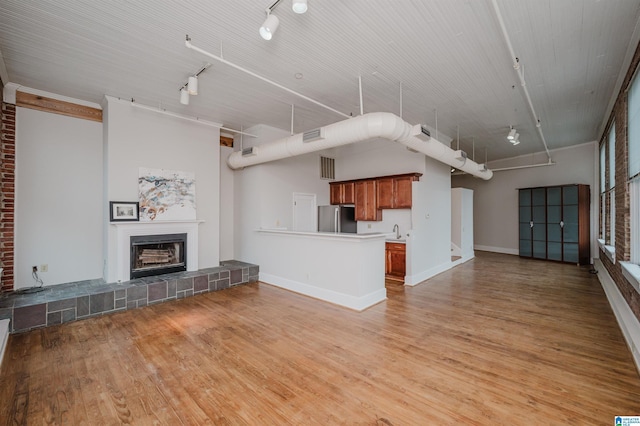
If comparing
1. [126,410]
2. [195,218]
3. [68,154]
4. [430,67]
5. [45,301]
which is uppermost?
[430,67]

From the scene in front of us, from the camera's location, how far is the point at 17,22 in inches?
108

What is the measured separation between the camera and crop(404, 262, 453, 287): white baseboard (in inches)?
221

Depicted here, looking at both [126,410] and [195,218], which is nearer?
[126,410]

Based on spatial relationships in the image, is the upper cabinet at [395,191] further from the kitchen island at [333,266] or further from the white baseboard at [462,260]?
the white baseboard at [462,260]

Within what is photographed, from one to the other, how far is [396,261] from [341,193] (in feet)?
7.49

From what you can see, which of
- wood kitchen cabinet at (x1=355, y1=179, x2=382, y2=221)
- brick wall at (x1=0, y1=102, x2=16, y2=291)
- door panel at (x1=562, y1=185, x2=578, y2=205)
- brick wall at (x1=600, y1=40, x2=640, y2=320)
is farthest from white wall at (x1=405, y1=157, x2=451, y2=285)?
brick wall at (x1=0, y1=102, x2=16, y2=291)

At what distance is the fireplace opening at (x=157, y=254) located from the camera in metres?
4.73

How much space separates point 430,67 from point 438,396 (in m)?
3.63

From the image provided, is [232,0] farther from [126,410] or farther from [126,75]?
[126,410]

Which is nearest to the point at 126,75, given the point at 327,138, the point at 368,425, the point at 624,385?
the point at 327,138

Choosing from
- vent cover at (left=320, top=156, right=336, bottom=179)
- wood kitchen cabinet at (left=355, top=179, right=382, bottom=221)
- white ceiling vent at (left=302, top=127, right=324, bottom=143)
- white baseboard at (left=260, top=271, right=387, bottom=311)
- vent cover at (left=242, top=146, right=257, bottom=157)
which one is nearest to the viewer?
white ceiling vent at (left=302, top=127, right=324, bottom=143)

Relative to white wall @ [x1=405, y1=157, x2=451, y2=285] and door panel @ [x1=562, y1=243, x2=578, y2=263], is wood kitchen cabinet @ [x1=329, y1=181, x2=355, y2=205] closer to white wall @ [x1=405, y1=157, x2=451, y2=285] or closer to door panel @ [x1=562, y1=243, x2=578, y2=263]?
white wall @ [x1=405, y1=157, x2=451, y2=285]

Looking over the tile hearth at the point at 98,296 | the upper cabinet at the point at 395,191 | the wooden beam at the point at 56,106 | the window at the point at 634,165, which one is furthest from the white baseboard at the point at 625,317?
the wooden beam at the point at 56,106

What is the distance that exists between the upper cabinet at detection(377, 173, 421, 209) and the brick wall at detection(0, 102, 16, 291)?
6.34m
